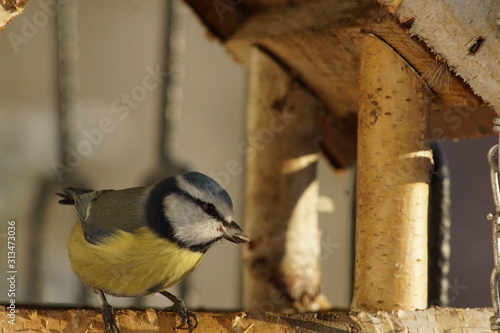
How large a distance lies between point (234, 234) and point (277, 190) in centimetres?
67

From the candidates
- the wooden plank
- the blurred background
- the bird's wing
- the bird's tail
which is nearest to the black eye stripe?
the bird's wing

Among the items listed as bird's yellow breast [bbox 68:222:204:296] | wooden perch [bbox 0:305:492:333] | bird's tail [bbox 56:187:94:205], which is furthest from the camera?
bird's tail [bbox 56:187:94:205]

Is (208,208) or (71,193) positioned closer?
(208,208)

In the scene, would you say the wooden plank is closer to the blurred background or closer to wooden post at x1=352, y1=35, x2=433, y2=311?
wooden post at x1=352, y1=35, x2=433, y2=311

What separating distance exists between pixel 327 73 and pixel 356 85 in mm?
95

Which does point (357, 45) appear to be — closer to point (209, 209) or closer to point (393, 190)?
point (393, 190)

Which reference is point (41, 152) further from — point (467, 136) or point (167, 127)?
point (467, 136)

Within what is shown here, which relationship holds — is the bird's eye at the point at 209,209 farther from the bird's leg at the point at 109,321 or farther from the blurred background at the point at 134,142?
the blurred background at the point at 134,142

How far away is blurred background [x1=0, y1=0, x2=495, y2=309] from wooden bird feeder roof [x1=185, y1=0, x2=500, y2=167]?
483mm

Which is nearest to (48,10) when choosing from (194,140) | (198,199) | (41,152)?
(41,152)

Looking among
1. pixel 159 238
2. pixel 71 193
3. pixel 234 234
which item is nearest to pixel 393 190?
pixel 234 234

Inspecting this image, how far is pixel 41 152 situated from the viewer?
332cm

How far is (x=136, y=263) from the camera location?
1447mm

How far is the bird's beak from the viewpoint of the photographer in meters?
1.45
